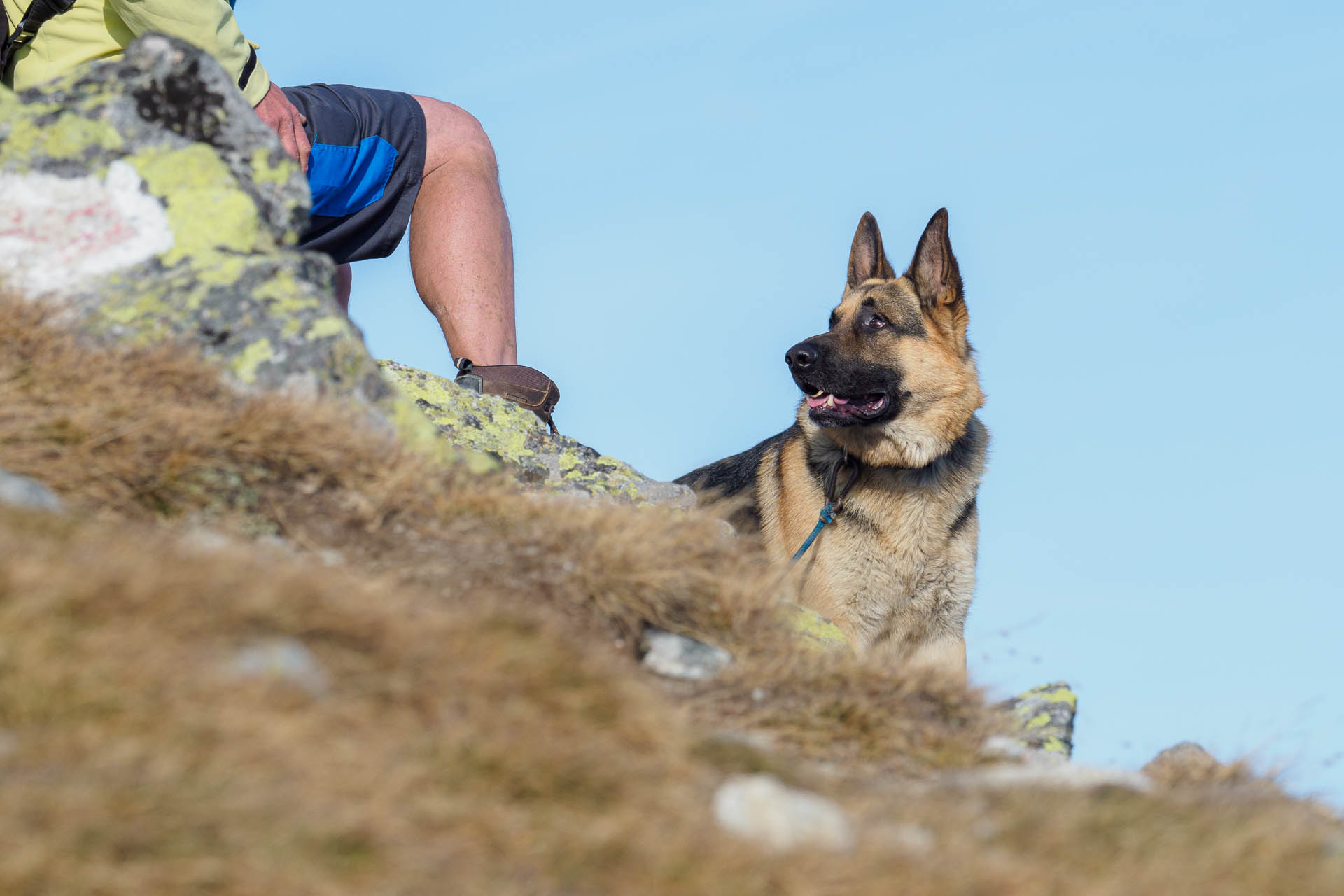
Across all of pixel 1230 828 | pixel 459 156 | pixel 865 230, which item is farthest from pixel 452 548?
pixel 865 230

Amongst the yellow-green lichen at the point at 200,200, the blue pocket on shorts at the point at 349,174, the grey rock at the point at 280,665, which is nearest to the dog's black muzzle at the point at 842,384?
the blue pocket on shorts at the point at 349,174

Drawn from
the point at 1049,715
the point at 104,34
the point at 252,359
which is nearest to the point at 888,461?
the point at 1049,715

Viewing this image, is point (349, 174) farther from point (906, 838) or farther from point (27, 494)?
point (906, 838)

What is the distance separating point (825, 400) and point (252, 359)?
429 cm

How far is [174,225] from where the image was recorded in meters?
4.47

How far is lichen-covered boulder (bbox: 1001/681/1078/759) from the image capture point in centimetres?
471

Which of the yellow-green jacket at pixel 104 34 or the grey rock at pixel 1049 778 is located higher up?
the yellow-green jacket at pixel 104 34

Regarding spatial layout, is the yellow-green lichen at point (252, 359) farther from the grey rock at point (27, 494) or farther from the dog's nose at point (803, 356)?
the dog's nose at point (803, 356)

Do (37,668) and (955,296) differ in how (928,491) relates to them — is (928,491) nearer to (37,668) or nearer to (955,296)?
(955,296)

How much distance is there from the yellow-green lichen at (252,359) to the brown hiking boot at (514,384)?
248cm

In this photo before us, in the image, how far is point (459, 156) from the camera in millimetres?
7184

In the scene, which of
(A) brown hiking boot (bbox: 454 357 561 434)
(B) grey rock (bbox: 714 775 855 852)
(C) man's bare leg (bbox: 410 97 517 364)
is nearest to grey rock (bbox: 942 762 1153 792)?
(B) grey rock (bbox: 714 775 855 852)

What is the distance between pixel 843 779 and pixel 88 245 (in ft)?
11.3

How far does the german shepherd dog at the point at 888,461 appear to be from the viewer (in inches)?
276
